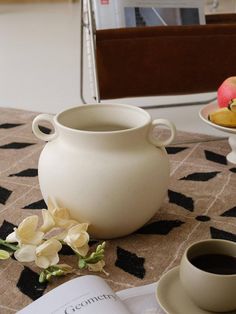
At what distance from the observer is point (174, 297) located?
62 cm

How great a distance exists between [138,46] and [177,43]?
0.12 meters

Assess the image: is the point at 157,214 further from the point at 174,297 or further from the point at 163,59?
the point at 163,59

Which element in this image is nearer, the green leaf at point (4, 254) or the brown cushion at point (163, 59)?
the green leaf at point (4, 254)

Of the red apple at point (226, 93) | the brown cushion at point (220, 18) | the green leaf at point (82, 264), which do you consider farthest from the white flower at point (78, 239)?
the brown cushion at point (220, 18)

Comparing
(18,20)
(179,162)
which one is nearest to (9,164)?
(179,162)

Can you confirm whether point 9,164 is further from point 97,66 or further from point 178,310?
point 178,310

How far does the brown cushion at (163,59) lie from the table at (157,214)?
0.84 ft

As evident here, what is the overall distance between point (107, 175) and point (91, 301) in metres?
0.20

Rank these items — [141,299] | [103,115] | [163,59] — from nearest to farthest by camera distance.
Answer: [141,299]
[103,115]
[163,59]

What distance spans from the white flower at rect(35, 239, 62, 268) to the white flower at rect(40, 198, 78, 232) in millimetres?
43

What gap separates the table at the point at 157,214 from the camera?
73 cm

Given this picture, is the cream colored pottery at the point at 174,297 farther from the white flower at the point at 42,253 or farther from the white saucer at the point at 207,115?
the white saucer at the point at 207,115

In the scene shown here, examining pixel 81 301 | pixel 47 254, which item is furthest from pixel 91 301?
pixel 47 254

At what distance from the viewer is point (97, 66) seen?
1.53m
